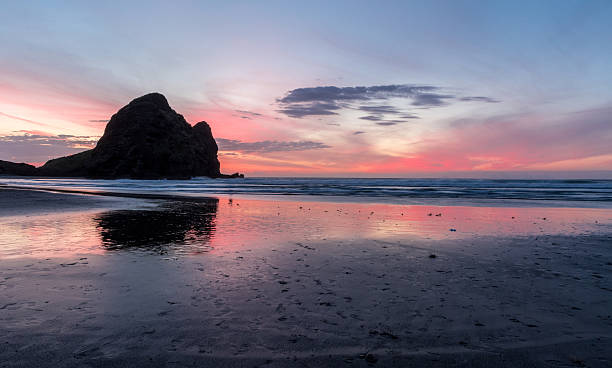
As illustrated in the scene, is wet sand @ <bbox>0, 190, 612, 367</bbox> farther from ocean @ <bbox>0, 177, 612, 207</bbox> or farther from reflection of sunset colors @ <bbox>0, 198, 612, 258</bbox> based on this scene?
ocean @ <bbox>0, 177, 612, 207</bbox>

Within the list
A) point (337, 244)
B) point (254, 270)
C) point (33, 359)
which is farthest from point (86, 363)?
point (337, 244)

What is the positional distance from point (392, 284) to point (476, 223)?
11.2m

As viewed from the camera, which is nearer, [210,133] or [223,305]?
[223,305]

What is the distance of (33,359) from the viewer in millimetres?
3812

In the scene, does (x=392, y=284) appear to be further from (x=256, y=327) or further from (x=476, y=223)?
(x=476, y=223)

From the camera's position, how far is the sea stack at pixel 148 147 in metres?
127

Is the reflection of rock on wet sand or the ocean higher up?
the ocean

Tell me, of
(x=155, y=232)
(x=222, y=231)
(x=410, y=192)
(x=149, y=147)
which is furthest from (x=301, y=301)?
(x=149, y=147)

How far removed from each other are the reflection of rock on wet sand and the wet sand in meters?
0.14

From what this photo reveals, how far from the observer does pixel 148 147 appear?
13000 cm

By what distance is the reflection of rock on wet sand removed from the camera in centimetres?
1020

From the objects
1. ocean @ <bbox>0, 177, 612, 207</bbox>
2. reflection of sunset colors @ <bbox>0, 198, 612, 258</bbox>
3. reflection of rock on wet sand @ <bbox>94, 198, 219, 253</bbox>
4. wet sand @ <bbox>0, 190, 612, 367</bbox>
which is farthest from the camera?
ocean @ <bbox>0, 177, 612, 207</bbox>

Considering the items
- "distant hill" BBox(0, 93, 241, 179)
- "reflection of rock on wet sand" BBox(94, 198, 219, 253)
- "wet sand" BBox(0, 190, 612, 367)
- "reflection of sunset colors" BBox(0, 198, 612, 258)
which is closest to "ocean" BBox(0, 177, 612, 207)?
"reflection of sunset colors" BBox(0, 198, 612, 258)

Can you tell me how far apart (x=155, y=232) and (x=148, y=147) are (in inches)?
5117
